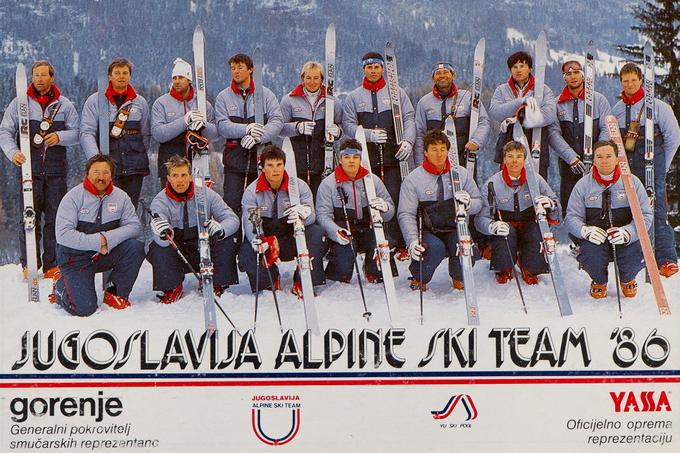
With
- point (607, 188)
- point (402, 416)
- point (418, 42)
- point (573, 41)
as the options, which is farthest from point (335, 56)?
point (402, 416)

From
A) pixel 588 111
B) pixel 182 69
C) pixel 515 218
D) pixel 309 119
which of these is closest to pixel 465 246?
pixel 515 218

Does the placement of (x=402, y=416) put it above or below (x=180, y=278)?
below

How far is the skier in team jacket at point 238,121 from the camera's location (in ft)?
18.7

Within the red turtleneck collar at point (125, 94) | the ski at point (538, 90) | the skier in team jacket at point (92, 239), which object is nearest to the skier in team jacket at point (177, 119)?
the red turtleneck collar at point (125, 94)

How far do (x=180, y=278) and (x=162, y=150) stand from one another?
863mm

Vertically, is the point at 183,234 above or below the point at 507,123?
below

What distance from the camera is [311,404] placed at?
522 cm

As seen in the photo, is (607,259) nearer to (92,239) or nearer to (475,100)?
(475,100)

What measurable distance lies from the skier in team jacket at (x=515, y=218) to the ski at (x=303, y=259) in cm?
113

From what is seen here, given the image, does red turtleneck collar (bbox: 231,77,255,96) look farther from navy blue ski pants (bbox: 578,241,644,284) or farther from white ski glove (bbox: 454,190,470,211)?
navy blue ski pants (bbox: 578,241,644,284)

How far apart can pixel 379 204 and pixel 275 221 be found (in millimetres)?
660

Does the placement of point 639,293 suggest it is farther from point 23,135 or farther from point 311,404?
point 23,135

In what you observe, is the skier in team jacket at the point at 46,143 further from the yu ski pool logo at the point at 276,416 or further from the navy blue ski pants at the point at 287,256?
the yu ski pool logo at the point at 276,416

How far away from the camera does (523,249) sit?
5.60 m
